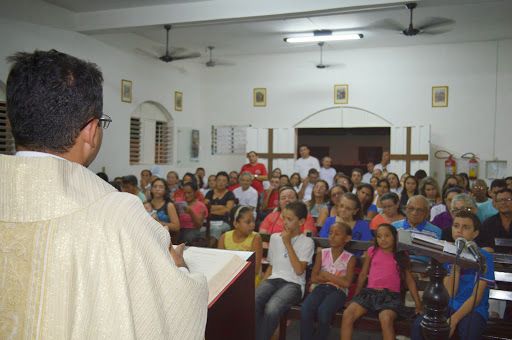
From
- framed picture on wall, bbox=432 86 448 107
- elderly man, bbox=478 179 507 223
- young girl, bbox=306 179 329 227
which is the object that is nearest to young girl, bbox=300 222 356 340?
young girl, bbox=306 179 329 227

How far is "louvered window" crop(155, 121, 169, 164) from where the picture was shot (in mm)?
10109

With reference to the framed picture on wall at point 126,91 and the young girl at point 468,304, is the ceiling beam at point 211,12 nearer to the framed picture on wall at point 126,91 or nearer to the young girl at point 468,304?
the framed picture on wall at point 126,91

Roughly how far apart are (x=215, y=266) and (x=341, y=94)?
9.65m

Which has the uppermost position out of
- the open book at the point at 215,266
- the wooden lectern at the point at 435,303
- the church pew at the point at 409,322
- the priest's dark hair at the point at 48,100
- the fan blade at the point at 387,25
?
the fan blade at the point at 387,25

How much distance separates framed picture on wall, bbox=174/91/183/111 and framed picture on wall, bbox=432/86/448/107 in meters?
5.74

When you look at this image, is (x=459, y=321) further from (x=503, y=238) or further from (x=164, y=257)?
(x=164, y=257)

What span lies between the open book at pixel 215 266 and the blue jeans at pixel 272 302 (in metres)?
1.77

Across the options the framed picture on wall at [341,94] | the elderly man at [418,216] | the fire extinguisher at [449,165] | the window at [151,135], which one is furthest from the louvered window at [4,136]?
the fire extinguisher at [449,165]

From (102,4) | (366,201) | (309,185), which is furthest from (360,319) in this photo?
(102,4)

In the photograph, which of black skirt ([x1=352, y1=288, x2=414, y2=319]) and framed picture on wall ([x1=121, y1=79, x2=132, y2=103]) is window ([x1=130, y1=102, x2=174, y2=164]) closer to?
framed picture on wall ([x1=121, y1=79, x2=132, y2=103])

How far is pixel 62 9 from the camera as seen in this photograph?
7.53m

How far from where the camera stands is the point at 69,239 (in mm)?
979

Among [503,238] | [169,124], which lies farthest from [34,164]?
[169,124]

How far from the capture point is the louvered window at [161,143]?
398 inches
